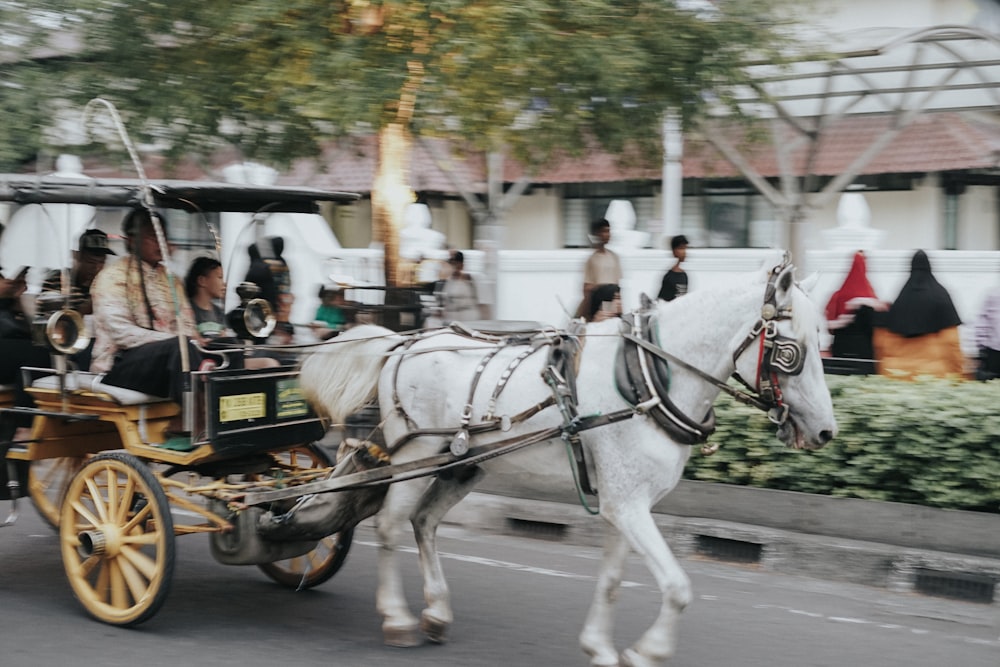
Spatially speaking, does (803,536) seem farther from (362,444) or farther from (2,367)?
(2,367)

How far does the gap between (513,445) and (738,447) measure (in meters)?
3.09

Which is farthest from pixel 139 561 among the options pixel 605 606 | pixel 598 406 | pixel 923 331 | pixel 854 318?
pixel 854 318

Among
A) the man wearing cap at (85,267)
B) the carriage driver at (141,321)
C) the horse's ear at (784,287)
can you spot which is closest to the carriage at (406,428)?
the horse's ear at (784,287)

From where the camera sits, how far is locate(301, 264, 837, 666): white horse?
16.8 ft

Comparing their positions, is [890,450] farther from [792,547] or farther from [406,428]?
[406,428]

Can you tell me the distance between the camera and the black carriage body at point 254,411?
→ 19.5 ft

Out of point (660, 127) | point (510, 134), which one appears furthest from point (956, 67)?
point (510, 134)

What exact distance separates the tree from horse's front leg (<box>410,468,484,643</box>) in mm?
3534

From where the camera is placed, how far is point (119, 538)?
5973 mm

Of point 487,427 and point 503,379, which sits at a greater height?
point 503,379

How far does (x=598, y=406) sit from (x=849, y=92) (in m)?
8.08

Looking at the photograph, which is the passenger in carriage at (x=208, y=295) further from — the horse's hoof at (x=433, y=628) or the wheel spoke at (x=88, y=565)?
the horse's hoof at (x=433, y=628)

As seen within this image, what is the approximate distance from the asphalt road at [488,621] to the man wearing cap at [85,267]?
5.45 ft

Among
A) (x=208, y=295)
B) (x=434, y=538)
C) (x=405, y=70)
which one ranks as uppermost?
(x=405, y=70)
